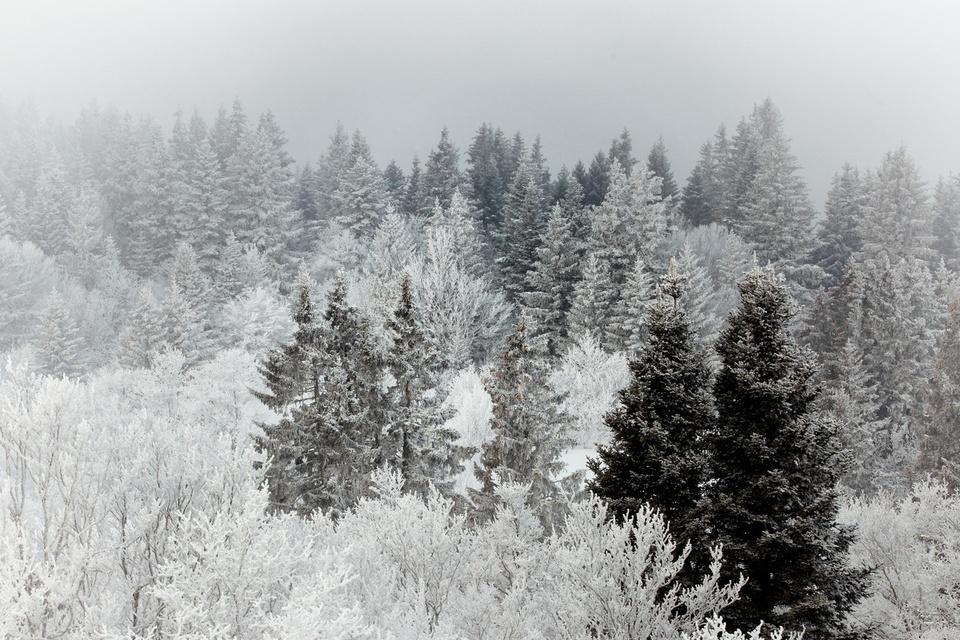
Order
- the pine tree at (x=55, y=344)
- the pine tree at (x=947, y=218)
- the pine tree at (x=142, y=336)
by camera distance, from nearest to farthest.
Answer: the pine tree at (x=142, y=336), the pine tree at (x=55, y=344), the pine tree at (x=947, y=218)

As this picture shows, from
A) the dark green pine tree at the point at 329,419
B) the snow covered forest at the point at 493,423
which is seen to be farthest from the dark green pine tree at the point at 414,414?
the dark green pine tree at the point at 329,419

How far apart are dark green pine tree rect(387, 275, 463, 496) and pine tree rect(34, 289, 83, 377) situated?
98.0ft

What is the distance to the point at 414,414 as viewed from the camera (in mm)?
18094

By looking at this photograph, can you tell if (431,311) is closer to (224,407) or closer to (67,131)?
(224,407)

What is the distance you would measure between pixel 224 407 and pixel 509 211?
28634mm

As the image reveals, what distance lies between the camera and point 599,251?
39.3 metres

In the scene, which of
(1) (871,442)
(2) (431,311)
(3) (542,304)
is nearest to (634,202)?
(3) (542,304)

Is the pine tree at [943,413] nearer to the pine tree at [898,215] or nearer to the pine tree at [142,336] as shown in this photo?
the pine tree at [898,215]

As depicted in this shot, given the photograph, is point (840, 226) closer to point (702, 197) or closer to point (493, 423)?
point (702, 197)

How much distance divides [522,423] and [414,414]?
3.44 m

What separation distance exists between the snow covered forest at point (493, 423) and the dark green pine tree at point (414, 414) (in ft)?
0.32

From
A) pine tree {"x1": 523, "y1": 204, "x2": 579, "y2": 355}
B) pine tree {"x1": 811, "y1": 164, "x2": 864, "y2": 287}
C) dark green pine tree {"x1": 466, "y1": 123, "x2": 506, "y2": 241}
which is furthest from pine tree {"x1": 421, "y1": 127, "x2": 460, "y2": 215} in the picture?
pine tree {"x1": 811, "y1": 164, "x2": 864, "y2": 287}

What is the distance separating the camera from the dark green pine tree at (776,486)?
10.1 m

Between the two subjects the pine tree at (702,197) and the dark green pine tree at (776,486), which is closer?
the dark green pine tree at (776,486)
